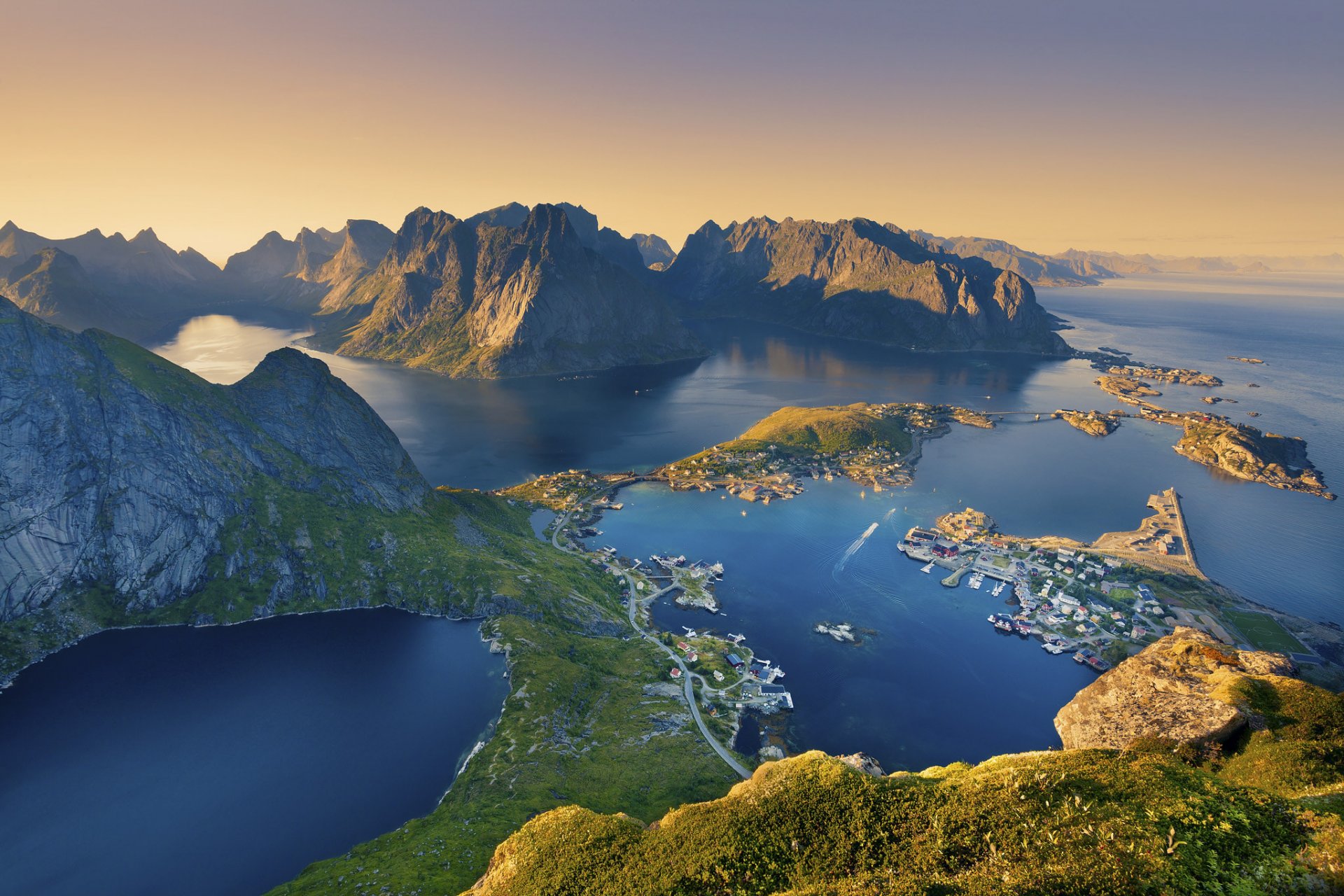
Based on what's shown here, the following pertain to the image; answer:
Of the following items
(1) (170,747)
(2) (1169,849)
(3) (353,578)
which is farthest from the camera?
(3) (353,578)

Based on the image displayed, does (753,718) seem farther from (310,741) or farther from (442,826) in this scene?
(310,741)

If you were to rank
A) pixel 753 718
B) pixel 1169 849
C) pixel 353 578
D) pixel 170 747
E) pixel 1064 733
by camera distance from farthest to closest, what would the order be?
pixel 353 578
pixel 753 718
pixel 170 747
pixel 1064 733
pixel 1169 849

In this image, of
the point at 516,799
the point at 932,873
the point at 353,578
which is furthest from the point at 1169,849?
the point at 353,578

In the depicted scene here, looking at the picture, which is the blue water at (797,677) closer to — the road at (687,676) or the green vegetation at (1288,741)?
the road at (687,676)

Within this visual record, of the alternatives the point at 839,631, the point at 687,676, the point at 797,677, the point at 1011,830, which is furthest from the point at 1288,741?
the point at 687,676

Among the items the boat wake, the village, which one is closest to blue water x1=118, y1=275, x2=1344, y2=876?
the boat wake

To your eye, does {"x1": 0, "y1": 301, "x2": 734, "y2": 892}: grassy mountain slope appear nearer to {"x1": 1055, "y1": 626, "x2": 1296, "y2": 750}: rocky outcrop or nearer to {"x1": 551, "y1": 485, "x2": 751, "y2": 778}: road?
{"x1": 551, "y1": 485, "x2": 751, "y2": 778}: road

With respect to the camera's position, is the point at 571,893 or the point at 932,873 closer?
the point at 932,873
